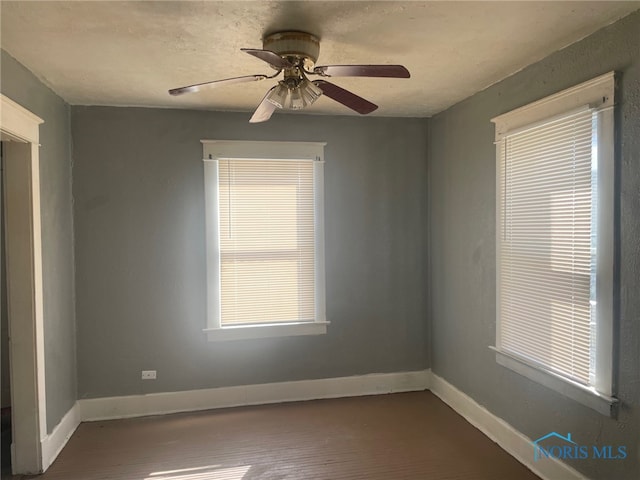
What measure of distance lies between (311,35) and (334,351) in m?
2.78

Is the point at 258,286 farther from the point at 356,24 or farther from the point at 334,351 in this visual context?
the point at 356,24

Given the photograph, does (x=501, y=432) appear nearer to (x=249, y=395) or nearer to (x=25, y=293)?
(x=249, y=395)

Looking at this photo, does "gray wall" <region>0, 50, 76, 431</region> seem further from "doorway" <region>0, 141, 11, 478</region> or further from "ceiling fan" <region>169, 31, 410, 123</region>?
"ceiling fan" <region>169, 31, 410, 123</region>

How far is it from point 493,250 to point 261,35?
2169 millimetres

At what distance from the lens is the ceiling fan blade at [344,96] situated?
2271 mm

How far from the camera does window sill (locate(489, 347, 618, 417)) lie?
2213mm

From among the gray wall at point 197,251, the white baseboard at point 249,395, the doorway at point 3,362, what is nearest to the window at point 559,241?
the gray wall at point 197,251

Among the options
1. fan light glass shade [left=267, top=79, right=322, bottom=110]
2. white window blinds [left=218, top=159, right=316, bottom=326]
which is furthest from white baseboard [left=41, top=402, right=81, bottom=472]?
fan light glass shade [left=267, top=79, right=322, bottom=110]

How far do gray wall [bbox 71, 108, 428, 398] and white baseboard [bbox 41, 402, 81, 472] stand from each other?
0.73ft

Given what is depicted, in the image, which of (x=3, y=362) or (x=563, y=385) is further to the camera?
(x=3, y=362)

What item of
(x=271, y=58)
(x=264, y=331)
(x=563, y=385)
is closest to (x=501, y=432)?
(x=563, y=385)

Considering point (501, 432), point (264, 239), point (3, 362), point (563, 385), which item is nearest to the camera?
point (563, 385)

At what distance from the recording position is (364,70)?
6.72 ft

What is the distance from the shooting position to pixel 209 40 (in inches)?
91.4
